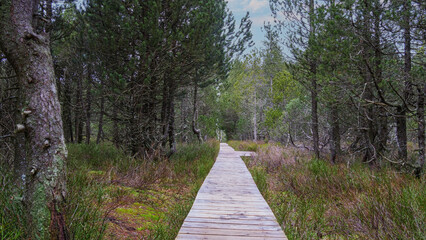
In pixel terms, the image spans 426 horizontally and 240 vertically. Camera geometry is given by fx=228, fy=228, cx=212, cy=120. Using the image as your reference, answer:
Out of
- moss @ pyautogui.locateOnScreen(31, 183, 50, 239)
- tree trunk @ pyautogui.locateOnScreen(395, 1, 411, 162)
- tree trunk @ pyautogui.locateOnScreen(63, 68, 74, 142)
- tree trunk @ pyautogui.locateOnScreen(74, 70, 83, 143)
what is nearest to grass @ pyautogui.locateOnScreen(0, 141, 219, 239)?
moss @ pyautogui.locateOnScreen(31, 183, 50, 239)

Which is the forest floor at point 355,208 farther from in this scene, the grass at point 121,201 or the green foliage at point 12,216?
the green foliage at point 12,216

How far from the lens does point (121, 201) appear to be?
154 inches

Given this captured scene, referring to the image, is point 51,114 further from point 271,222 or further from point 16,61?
point 271,222

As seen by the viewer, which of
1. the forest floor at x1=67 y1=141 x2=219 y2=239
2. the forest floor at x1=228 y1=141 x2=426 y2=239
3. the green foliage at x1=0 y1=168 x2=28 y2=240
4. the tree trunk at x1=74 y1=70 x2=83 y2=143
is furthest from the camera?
the tree trunk at x1=74 y1=70 x2=83 y2=143

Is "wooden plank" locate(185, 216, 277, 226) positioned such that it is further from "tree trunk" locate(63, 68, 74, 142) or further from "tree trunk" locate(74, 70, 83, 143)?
"tree trunk" locate(63, 68, 74, 142)

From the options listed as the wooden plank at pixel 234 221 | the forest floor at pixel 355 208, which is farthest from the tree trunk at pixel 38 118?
the forest floor at pixel 355 208

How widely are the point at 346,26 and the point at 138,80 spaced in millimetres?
5420

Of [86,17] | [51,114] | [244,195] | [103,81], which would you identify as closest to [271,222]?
[244,195]

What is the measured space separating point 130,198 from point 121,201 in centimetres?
28

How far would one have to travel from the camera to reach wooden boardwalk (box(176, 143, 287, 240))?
9.09 feet

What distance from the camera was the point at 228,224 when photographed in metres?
3.08

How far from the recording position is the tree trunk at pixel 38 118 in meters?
2.12

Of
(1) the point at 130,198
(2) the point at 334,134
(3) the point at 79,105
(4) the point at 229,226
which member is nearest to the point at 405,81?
(4) the point at 229,226

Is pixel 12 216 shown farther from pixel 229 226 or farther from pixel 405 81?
pixel 405 81
